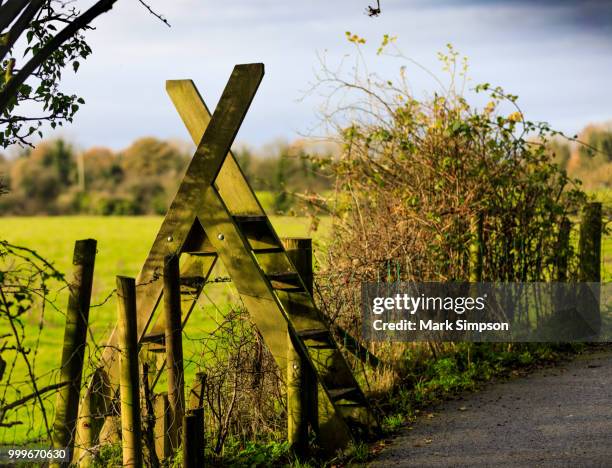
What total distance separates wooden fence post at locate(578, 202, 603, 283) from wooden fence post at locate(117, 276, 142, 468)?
28.0 ft

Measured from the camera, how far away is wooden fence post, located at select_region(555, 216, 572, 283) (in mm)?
11648

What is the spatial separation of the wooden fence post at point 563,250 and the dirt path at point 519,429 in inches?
98.1

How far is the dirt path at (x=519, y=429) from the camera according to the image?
6.60m

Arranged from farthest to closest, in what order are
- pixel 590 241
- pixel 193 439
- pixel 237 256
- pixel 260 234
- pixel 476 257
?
1. pixel 590 241
2. pixel 476 257
3. pixel 260 234
4. pixel 237 256
5. pixel 193 439

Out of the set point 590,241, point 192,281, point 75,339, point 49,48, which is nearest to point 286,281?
point 192,281

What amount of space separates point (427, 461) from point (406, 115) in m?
6.04

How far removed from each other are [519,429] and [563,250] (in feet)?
16.0

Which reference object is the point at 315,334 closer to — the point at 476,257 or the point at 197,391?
the point at 197,391

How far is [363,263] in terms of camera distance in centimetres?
918

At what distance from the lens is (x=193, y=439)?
563 centimetres

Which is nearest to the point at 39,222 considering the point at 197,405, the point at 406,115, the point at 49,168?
the point at 49,168

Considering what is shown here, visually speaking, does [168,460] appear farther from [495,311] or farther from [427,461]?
[495,311]

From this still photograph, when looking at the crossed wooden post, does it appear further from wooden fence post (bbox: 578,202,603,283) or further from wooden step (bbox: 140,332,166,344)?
wooden fence post (bbox: 578,202,603,283)

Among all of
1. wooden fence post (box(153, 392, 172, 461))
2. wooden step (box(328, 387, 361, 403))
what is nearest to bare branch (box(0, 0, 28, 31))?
wooden fence post (box(153, 392, 172, 461))
